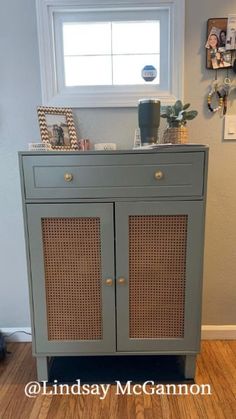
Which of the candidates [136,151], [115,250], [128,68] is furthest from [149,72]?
[115,250]

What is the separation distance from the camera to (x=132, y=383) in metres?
1.51

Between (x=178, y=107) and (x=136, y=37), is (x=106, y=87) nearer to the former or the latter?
(x=136, y=37)

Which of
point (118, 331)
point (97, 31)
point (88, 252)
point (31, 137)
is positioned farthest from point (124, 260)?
point (97, 31)

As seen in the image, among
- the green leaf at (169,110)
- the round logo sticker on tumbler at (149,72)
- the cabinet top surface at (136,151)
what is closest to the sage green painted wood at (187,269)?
the cabinet top surface at (136,151)

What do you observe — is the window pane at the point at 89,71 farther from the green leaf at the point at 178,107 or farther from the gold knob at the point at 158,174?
the gold knob at the point at 158,174

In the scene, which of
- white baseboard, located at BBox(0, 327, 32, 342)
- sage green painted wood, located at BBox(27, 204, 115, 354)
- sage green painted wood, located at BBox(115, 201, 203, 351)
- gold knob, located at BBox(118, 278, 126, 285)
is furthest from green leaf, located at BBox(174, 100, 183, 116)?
white baseboard, located at BBox(0, 327, 32, 342)

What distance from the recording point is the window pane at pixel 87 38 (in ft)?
5.59

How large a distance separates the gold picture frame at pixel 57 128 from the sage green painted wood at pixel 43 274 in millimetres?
408

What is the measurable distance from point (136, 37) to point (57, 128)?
2.25 ft

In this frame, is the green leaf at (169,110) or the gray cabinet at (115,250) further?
the green leaf at (169,110)

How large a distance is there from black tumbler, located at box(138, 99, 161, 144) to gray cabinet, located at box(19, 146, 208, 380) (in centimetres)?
26

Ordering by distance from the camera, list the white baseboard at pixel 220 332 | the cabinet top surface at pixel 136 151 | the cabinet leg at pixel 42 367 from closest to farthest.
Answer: the cabinet top surface at pixel 136 151 < the cabinet leg at pixel 42 367 < the white baseboard at pixel 220 332

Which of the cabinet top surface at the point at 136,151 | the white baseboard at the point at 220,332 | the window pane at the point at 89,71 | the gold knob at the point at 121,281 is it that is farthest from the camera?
the white baseboard at the point at 220,332

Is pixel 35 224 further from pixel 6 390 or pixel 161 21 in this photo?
pixel 161 21
